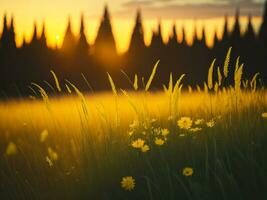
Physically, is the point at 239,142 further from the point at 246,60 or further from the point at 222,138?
the point at 246,60

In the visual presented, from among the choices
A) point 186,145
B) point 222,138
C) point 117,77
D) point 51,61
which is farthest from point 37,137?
point 51,61

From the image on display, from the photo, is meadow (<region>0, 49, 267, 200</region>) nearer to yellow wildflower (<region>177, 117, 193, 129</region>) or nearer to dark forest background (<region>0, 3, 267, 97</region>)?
yellow wildflower (<region>177, 117, 193, 129</region>)

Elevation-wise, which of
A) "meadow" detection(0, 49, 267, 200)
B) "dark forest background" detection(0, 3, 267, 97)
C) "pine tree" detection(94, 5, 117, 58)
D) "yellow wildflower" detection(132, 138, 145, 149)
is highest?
"yellow wildflower" detection(132, 138, 145, 149)

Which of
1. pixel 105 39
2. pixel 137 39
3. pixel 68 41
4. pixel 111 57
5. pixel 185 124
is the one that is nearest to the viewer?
pixel 185 124

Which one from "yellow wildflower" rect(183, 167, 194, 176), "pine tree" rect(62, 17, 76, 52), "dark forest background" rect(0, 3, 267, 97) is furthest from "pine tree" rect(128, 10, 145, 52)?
"yellow wildflower" rect(183, 167, 194, 176)

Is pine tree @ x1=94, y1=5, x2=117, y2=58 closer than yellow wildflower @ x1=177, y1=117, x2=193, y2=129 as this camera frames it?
No

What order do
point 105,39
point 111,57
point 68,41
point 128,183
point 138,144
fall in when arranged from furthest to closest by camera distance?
point 68,41 < point 111,57 < point 105,39 < point 138,144 < point 128,183

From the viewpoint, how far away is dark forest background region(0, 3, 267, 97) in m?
38.9

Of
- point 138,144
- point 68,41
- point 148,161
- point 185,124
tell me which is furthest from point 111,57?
point 148,161

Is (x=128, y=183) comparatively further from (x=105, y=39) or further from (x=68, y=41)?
(x=68, y=41)

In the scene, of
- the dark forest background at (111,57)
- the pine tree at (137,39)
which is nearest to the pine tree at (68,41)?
the dark forest background at (111,57)

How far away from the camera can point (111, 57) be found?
41562mm

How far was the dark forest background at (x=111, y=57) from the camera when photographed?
38938mm

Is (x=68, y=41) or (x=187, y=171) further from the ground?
(x=187, y=171)
